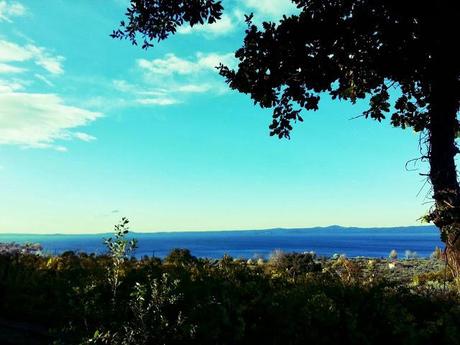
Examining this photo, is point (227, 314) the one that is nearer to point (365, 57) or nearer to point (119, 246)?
point (119, 246)

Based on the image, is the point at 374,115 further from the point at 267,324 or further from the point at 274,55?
the point at 267,324

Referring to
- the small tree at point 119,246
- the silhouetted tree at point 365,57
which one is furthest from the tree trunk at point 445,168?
the small tree at point 119,246

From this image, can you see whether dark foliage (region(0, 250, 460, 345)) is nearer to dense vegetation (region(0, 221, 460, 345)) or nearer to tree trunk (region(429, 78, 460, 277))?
dense vegetation (region(0, 221, 460, 345))

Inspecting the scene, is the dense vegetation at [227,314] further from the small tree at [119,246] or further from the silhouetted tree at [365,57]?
the silhouetted tree at [365,57]

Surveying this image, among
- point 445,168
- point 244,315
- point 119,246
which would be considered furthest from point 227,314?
point 445,168

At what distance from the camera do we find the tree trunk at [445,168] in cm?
779

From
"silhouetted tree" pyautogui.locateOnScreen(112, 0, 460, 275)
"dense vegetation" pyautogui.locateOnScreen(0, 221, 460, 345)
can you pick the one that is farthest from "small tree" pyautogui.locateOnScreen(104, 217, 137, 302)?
"silhouetted tree" pyautogui.locateOnScreen(112, 0, 460, 275)

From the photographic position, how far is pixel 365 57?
864 centimetres

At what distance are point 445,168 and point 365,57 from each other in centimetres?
255

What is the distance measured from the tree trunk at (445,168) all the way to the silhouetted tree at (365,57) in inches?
0.6

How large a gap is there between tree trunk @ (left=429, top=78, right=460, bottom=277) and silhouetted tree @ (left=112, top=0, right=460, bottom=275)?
0.05ft

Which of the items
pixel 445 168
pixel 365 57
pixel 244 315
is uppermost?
pixel 365 57

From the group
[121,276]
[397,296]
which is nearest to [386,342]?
[397,296]

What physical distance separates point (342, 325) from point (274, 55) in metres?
4.99
